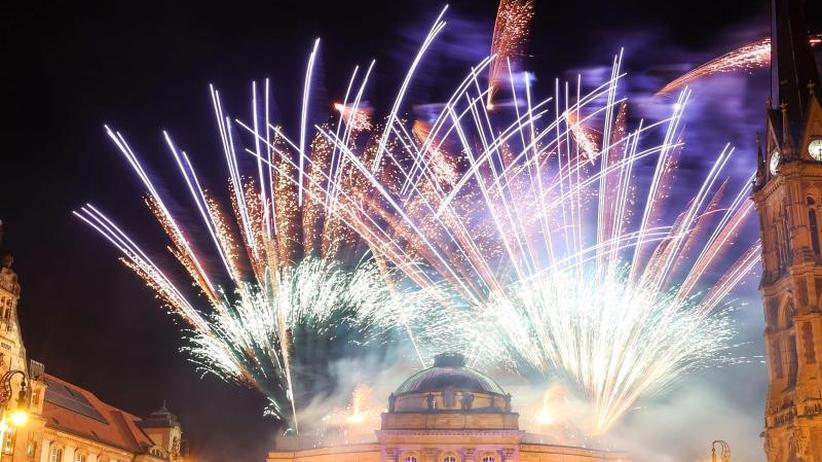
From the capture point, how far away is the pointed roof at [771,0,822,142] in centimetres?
7675

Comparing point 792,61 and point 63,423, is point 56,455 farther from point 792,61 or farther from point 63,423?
point 792,61

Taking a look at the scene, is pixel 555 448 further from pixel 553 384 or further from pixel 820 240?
pixel 820 240

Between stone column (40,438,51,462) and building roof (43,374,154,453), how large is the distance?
1.35 metres

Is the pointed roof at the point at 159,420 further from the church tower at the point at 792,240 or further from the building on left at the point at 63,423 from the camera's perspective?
the church tower at the point at 792,240

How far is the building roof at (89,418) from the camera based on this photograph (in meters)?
82.0

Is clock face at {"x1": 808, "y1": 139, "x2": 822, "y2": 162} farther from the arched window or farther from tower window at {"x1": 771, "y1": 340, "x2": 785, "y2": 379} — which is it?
tower window at {"x1": 771, "y1": 340, "x2": 785, "y2": 379}

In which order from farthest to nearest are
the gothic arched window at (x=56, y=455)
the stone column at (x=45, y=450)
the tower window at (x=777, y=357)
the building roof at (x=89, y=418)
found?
the building roof at (x=89, y=418) < the gothic arched window at (x=56, y=455) < the tower window at (x=777, y=357) < the stone column at (x=45, y=450)

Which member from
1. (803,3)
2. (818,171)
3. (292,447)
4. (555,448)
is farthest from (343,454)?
(803,3)

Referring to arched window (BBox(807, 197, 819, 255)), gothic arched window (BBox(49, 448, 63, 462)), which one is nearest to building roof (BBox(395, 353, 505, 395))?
gothic arched window (BBox(49, 448, 63, 462))

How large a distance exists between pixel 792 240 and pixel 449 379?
31645 mm

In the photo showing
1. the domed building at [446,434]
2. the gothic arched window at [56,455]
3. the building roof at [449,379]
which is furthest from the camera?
the building roof at [449,379]

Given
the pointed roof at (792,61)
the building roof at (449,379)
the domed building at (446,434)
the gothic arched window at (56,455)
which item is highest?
the pointed roof at (792,61)

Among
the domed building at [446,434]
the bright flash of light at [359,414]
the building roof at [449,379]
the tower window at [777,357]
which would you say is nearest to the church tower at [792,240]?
the tower window at [777,357]

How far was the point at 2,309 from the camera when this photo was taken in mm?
68938
